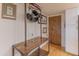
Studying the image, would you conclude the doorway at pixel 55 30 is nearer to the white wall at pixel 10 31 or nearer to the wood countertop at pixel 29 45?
the wood countertop at pixel 29 45

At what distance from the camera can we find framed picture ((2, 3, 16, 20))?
2.54ft

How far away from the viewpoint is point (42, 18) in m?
1.07

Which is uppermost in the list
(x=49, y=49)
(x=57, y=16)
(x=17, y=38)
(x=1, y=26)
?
(x=57, y=16)

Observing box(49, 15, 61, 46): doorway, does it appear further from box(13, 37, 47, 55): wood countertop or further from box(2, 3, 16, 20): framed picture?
box(2, 3, 16, 20): framed picture

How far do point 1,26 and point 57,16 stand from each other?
674 mm

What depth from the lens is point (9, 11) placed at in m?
0.82

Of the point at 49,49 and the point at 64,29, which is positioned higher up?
the point at 64,29

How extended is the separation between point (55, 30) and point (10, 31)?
576 millimetres

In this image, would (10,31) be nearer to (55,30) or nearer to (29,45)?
(29,45)

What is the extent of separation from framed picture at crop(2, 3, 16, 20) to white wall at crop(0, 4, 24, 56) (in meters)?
0.04

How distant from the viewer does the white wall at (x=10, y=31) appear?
0.79 meters

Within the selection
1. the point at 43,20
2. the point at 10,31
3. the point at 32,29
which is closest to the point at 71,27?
the point at 43,20

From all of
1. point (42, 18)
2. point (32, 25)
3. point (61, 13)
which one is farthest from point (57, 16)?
point (32, 25)

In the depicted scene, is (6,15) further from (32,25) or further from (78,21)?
(78,21)
